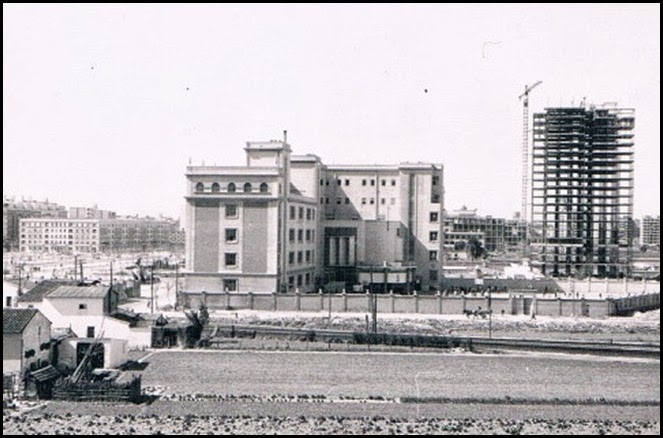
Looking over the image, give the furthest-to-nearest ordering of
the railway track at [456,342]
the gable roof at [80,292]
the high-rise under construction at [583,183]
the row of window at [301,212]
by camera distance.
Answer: the high-rise under construction at [583,183], the row of window at [301,212], the gable roof at [80,292], the railway track at [456,342]

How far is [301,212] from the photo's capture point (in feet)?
229

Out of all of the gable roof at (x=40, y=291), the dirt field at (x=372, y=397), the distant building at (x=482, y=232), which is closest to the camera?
the dirt field at (x=372, y=397)

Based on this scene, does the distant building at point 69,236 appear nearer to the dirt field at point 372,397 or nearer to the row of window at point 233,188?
the row of window at point 233,188

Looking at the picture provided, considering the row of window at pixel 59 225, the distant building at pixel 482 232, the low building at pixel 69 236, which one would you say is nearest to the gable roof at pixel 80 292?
the distant building at pixel 482 232

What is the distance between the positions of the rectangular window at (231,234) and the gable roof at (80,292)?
19.6 m

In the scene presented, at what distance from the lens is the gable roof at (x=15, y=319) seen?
32.4 m

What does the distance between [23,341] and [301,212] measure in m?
39.0

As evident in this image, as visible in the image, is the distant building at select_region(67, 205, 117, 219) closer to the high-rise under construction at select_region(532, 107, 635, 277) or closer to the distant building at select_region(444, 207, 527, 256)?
the distant building at select_region(444, 207, 527, 256)

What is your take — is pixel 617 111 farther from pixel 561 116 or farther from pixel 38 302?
pixel 38 302

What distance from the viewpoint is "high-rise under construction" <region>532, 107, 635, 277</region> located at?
314ft

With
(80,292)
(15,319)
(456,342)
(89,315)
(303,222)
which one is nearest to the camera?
(15,319)

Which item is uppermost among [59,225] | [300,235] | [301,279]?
[59,225]

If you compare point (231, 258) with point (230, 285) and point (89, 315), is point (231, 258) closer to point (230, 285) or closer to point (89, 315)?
point (230, 285)

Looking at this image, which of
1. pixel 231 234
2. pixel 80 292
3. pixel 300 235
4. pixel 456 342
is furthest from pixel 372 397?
pixel 300 235
